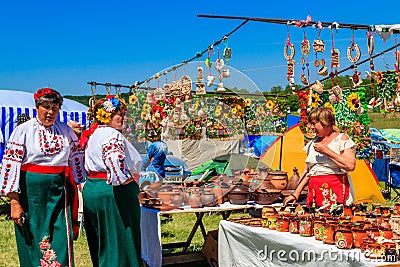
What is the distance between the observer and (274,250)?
2.76 meters

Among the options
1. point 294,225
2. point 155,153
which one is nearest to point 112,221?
point 294,225

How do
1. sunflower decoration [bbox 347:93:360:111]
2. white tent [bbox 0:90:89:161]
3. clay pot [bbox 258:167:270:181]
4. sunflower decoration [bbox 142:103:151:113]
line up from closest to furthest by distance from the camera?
clay pot [bbox 258:167:270:181] → sunflower decoration [bbox 142:103:151:113] → sunflower decoration [bbox 347:93:360:111] → white tent [bbox 0:90:89:161]

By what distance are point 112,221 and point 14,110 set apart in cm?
577

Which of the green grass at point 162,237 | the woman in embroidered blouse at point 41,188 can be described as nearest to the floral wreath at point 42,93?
the woman in embroidered blouse at point 41,188

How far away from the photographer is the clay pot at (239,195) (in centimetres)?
386

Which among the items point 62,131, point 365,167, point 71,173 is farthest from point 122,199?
point 365,167

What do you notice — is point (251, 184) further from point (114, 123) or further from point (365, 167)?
point (365, 167)

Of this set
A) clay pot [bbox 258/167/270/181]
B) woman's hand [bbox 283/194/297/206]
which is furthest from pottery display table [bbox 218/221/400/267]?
clay pot [bbox 258/167/270/181]

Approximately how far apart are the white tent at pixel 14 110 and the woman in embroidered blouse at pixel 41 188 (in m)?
5.54

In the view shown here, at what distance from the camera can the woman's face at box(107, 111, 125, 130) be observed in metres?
3.14

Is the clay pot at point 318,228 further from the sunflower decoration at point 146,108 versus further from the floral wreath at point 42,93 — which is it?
the sunflower decoration at point 146,108

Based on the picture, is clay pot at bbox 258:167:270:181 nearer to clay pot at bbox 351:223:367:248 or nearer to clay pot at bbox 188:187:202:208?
clay pot at bbox 188:187:202:208

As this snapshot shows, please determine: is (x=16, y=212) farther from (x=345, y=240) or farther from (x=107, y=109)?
(x=345, y=240)

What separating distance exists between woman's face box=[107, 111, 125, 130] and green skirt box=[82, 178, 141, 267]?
355 millimetres
